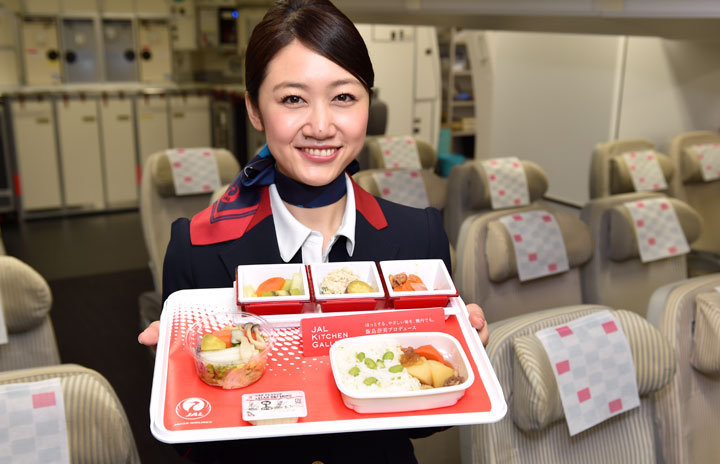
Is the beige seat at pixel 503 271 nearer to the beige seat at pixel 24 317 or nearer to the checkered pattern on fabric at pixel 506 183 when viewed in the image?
the checkered pattern on fabric at pixel 506 183

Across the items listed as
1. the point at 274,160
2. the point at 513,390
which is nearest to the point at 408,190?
the point at 513,390

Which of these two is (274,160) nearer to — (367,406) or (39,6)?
(367,406)

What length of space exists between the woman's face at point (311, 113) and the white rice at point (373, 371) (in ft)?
0.91

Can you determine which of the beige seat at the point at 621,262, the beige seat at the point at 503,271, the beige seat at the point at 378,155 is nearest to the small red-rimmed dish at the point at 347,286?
the beige seat at the point at 503,271

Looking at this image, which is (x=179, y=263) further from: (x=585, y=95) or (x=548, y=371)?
(x=585, y=95)

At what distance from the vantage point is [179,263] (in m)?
1.11

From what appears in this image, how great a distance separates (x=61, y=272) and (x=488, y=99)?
12.0 ft

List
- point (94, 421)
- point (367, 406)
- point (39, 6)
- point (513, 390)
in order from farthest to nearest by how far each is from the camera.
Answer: point (39, 6) → point (513, 390) → point (94, 421) → point (367, 406)

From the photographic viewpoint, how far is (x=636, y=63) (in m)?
4.34

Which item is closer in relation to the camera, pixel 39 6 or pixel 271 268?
pixel 271 268

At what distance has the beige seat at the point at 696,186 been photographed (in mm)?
3611

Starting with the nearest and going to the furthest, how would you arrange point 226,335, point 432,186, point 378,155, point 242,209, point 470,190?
point 226,335
point 242,209
point 470,190
point 432,186
point 378,155

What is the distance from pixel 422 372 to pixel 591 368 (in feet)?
2.43

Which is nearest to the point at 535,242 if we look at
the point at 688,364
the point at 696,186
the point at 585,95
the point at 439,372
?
the point at 688,364
